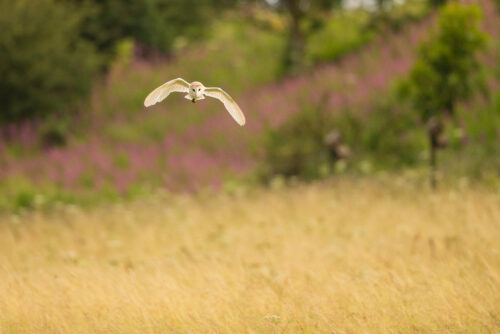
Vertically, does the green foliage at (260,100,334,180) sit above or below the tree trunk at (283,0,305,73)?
Result: below

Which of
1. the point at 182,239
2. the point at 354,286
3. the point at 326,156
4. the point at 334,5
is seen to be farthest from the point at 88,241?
the point at 334,5

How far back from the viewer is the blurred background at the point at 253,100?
10.9 metres

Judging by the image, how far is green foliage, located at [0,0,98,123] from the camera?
1428cm

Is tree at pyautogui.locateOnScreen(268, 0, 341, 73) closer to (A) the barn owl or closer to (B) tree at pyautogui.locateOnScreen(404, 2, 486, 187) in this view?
(B) tree at pyautogui.locateOnScreen(404, 2, 486, 187)

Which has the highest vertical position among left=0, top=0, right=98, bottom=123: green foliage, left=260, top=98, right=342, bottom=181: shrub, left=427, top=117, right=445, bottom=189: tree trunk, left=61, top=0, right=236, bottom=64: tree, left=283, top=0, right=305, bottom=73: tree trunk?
left=61, top=0, right=236, bottom=64: tree

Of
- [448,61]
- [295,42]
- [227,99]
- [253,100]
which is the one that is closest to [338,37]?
[295,42]

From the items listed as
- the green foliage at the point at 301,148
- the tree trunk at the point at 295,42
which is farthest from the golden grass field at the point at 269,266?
the tree trunk at the point at 295,42

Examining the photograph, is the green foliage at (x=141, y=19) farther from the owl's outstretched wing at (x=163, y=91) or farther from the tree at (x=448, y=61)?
the owl's outstretched wing at (x=163, y=91)

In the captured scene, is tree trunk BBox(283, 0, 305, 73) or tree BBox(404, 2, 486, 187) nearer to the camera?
tree BBox(404, 2, 486, 187)

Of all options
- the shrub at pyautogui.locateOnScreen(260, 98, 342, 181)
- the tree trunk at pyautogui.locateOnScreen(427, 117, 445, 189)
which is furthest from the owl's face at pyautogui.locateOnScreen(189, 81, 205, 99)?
the shrub at pyautogui.locateOnScreen(260, 98, 342, 181)

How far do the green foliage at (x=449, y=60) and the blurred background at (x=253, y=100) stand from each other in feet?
0.07

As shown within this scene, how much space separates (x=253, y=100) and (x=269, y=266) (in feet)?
38.4

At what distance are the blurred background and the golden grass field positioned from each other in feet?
4.96

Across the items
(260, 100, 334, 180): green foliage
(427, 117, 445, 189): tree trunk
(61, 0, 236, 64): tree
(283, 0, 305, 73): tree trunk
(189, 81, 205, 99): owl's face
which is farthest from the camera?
(283, 0, 305, 73): tree trunk
